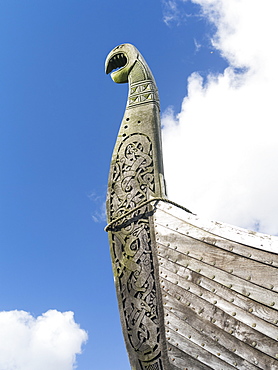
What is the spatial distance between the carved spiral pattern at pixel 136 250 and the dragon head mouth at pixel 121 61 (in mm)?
1023

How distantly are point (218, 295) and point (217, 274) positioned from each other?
17cm

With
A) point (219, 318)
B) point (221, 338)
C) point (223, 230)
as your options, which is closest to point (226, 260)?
point (223, 230)

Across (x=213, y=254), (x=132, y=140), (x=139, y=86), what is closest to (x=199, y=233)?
(x=213, y=254)

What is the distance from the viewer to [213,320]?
3291mm

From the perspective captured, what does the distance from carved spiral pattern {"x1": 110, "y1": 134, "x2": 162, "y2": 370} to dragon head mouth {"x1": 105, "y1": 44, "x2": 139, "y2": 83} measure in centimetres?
102

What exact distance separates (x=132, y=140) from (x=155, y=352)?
2.24 meters

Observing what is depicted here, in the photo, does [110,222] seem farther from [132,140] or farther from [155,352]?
[155,352]

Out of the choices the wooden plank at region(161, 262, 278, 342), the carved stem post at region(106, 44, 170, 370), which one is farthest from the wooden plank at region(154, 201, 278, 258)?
the wooden plank at region(161, 262, 278, 342)

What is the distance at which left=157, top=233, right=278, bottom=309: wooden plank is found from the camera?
3.09 metres

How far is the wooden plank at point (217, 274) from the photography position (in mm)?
3093

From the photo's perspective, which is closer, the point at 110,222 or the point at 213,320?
the point at 213,320

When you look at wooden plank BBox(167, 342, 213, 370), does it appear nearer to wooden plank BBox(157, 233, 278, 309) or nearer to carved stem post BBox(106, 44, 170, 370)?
carved stem post BBox(106, 44, 170, 370)

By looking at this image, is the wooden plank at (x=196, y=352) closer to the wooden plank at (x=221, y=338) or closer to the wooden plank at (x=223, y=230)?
the wooden plank at (x=221, y=338)

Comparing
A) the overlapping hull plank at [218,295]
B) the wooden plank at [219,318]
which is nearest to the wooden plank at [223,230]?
the overlapping hull plank at [218,295]
